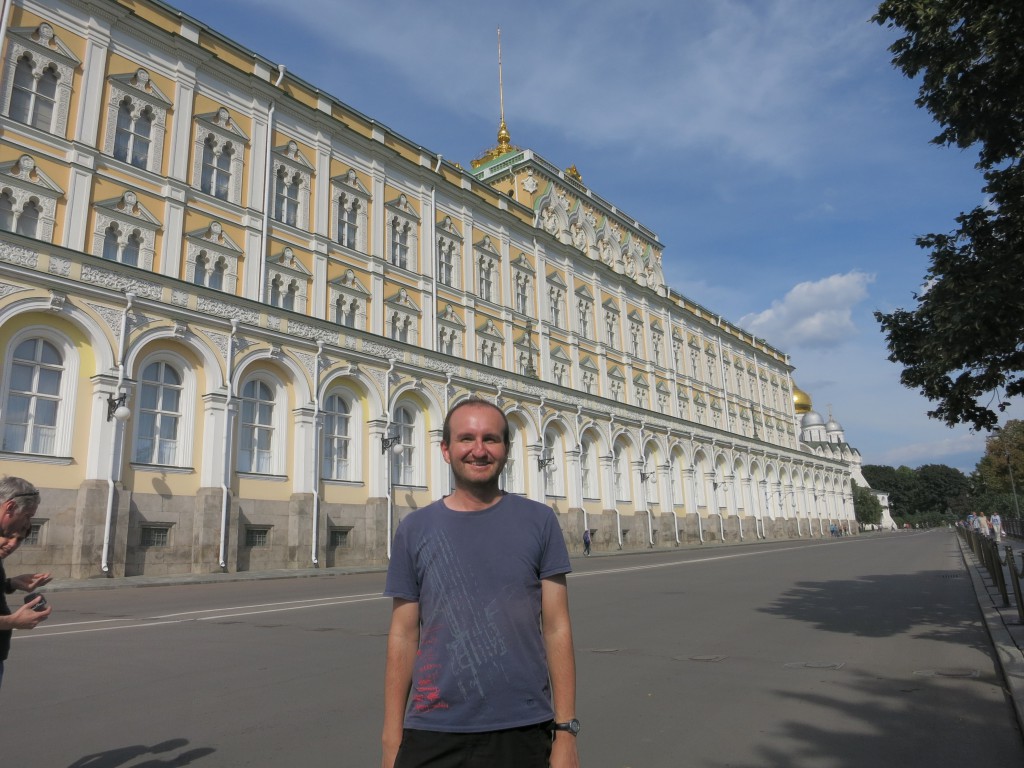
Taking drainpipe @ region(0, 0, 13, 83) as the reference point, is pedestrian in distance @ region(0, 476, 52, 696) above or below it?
below

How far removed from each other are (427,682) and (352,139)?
1253 inches

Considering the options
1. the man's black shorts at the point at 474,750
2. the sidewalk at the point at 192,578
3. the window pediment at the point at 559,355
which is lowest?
the man's black shorts at the point at 474,750

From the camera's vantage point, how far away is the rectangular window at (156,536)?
803 inches

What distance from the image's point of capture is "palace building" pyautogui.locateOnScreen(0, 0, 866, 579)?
1967 centimetres

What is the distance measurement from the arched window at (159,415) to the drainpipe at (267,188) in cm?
474

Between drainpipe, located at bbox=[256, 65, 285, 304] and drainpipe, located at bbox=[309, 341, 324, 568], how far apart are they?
113 inches

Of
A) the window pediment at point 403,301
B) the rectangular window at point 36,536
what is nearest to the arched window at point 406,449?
the window pediment at point 403,301

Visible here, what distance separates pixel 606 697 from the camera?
6379 mm

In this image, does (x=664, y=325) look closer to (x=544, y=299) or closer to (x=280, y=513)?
(x=544, y=299)

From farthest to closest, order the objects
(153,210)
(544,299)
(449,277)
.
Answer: (544,299) → (449,277) → (153,210)

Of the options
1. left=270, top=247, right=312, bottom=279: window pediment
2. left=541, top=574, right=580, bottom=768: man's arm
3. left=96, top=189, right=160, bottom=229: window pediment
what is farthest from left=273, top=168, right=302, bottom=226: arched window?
left=541, top=574, right=580, bottom=768: man's arm

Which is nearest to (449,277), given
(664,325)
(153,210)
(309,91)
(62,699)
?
(309,91)

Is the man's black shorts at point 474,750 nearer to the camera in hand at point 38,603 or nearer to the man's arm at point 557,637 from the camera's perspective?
the man's arm at point 557,637

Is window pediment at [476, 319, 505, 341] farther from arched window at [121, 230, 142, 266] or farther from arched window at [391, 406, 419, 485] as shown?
arched window at [121, 230, 142, 266]
